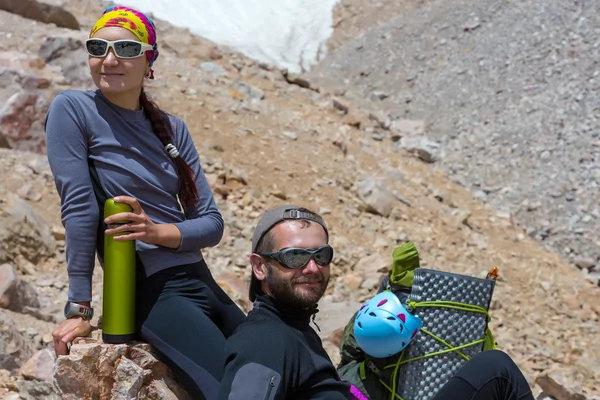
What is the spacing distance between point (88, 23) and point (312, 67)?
7749mm

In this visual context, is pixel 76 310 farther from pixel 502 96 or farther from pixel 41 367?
pixel 502 96

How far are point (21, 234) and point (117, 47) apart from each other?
14.8 feet

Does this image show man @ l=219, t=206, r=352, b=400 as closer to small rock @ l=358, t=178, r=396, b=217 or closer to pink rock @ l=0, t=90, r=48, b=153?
pink rock @ l=0, t=90, r=48, b=153

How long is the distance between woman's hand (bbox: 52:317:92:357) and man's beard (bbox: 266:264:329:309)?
2.76 feet

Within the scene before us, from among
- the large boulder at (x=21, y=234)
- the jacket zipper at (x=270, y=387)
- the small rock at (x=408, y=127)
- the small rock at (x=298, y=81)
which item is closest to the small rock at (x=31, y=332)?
the large boulder at (x=21, y=234)

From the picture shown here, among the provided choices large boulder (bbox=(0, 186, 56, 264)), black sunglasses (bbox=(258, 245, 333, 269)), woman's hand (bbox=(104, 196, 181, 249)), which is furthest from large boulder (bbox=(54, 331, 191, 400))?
large boulder (bbox=(0, 186, 56, 264))

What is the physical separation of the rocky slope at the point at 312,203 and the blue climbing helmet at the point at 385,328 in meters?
3.00

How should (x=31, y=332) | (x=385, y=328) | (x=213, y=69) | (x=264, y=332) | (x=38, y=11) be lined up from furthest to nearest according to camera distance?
(x=213, y=69) < (x=38, y=11) < (x=31, y=332) < (x=385, y=328) < (x=264, y=332)

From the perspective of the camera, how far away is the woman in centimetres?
332

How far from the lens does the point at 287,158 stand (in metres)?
11.8

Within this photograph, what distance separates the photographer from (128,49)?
11.6ft

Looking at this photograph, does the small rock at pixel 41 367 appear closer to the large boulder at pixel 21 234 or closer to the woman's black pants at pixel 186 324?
the woman's black pants at pixel 186 324

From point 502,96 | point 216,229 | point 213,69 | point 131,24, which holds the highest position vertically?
point 131,24

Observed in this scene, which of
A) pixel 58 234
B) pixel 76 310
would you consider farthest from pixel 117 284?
pixel 58 234
